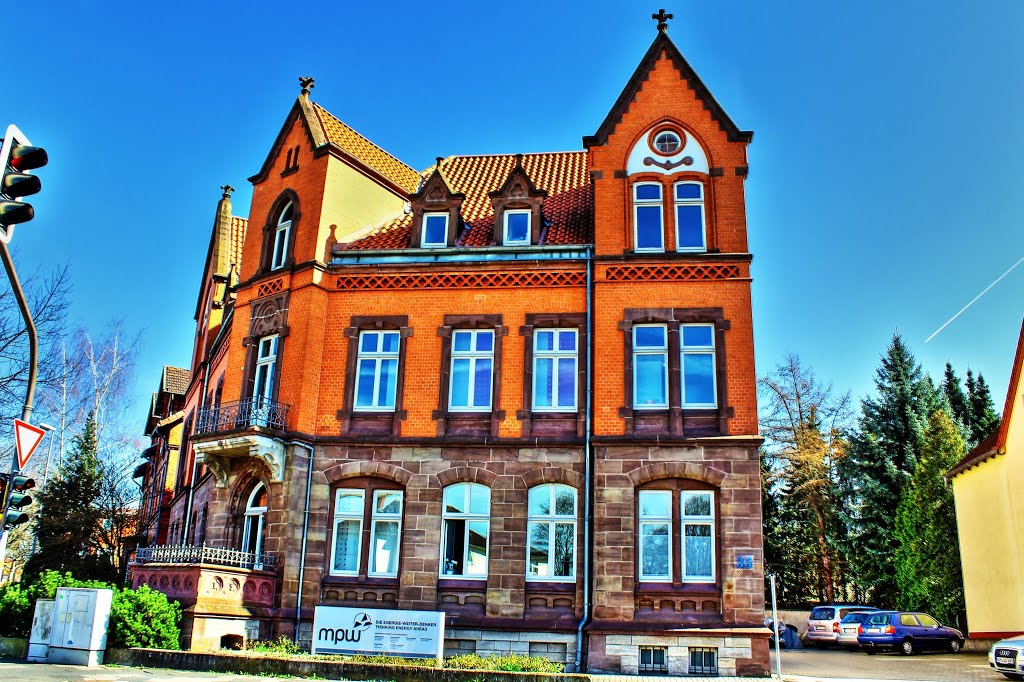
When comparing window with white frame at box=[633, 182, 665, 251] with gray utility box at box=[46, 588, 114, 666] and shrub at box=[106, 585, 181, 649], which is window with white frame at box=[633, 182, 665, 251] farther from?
gray utility box at box=[46, 588, 114, 666]

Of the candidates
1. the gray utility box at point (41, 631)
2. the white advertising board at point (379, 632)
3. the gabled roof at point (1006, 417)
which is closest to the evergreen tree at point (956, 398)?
the gabled roof at point (1006, 417)

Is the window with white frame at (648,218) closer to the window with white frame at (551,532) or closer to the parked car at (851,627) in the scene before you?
the window with white frame at (551,532)

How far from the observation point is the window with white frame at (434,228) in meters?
24.2

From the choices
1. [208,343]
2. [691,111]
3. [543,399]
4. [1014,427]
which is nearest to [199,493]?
[208,343]

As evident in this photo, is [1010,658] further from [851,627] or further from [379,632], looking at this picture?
[379,632]

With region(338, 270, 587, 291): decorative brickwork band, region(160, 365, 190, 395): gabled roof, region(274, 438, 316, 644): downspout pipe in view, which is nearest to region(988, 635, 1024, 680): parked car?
region(338, 270, 587, 291): decorative brickwork band

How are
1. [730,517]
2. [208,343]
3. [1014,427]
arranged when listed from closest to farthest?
[730,517], [1014,427], [208,343]

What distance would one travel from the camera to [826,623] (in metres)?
30.6

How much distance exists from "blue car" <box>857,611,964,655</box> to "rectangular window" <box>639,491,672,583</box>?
1198cm

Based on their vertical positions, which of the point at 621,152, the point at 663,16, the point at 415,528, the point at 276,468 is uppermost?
the point at 663,16

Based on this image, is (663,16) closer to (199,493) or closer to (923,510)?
(199,493)

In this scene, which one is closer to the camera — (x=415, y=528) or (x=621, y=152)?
(x=415, y=528)

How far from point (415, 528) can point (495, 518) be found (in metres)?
1.94

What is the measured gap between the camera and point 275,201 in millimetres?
25094
